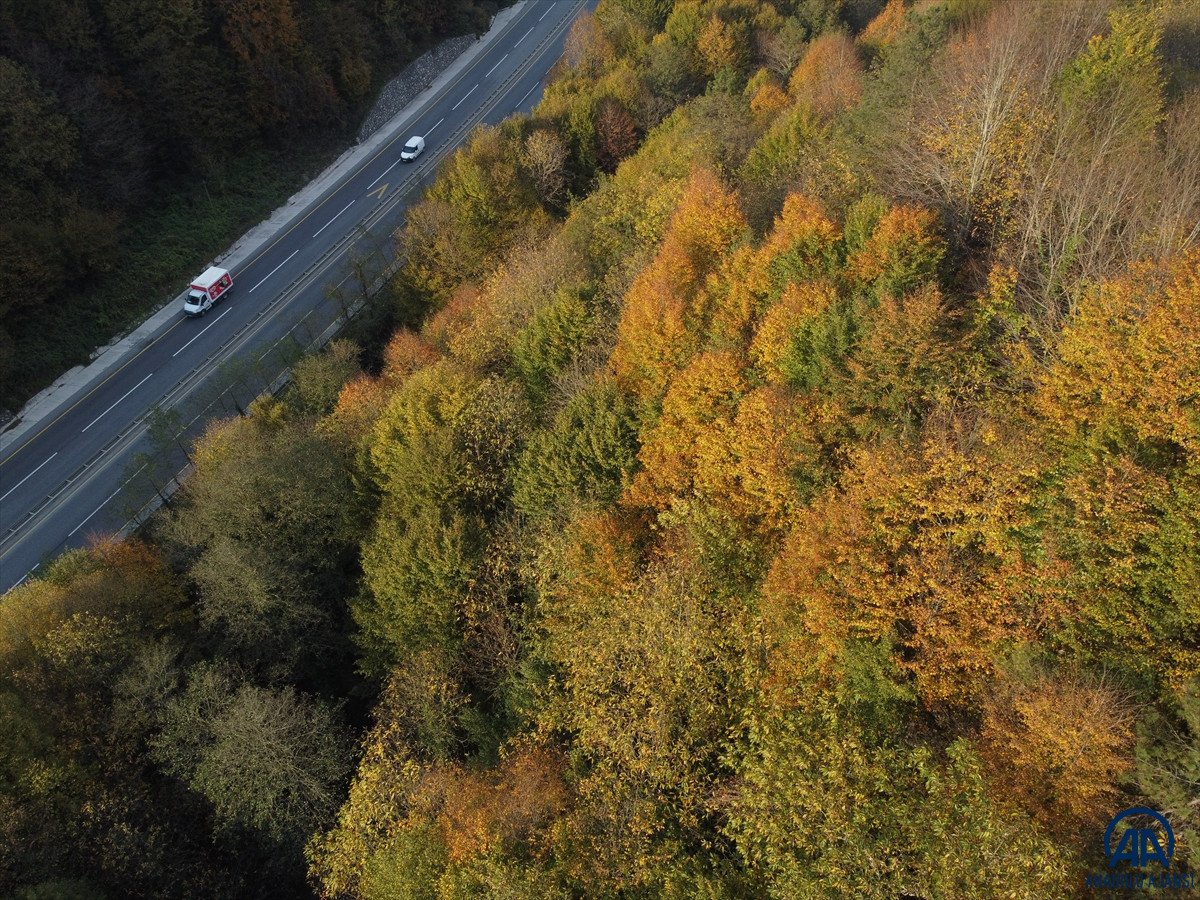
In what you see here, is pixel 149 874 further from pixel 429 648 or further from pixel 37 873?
pixel 429 648

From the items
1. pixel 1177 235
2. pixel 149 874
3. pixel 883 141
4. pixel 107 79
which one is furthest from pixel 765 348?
pixel 107 79

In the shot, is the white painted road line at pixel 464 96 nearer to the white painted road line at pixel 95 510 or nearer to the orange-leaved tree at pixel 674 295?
the orange-leaved tree at pixel 674 295

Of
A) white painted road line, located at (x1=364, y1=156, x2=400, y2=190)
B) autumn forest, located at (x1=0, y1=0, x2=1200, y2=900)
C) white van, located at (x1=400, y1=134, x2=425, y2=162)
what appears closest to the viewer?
autumn forest, located at (x1=0, y1=0, x2=1200, y2=900)

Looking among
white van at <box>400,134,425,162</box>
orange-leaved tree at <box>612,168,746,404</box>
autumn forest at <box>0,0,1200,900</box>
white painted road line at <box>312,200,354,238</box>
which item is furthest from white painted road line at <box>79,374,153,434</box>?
orange-leaved tree at <box>612,168,746,404</box>

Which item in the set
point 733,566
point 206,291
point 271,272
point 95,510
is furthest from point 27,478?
point 733,566

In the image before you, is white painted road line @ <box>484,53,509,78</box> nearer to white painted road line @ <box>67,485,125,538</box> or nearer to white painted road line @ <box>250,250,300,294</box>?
white painted road line @ <box>250,250,300,294</box>

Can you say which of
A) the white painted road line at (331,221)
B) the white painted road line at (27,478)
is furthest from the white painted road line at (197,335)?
the white painted road line at (331,221)
